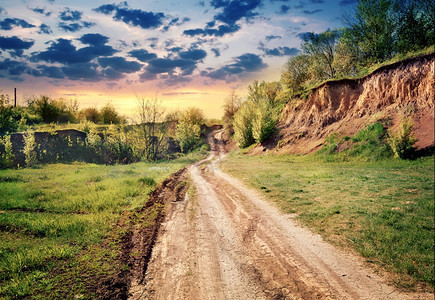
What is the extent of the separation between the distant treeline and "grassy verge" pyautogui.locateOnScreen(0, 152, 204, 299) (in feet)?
87.5

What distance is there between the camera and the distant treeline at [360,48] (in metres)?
22.3

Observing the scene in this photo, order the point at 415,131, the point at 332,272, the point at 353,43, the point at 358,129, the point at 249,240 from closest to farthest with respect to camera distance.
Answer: the point at 332,272, the point at 249,240, the point at 415,131, the point at 358,129, the point at 353,43

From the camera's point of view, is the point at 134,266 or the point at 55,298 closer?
the point at 55,298

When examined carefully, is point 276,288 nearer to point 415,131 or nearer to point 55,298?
point 55,298

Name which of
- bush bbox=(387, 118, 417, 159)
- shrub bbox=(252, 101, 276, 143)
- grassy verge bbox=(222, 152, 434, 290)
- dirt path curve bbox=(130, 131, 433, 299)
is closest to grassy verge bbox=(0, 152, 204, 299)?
dirt path curve bbox=(130, 131, 433, 299)

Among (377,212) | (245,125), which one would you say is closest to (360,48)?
(245,125)

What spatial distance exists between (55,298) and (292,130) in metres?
30.9

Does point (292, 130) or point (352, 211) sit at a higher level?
point (292, 130)

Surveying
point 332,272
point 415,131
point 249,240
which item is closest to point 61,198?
point 249,240

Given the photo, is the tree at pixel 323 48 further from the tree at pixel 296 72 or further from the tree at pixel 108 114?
the tree at pixel 108 114

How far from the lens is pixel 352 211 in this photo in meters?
8.04

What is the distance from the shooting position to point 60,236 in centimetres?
677

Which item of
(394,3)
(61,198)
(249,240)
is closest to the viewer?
(249,240)

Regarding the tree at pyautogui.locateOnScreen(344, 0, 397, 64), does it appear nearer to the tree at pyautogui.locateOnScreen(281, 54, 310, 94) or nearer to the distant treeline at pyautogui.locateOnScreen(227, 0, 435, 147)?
the distant treeline at pyautogui.locateOnScreen(227, 0, 435, 147)
